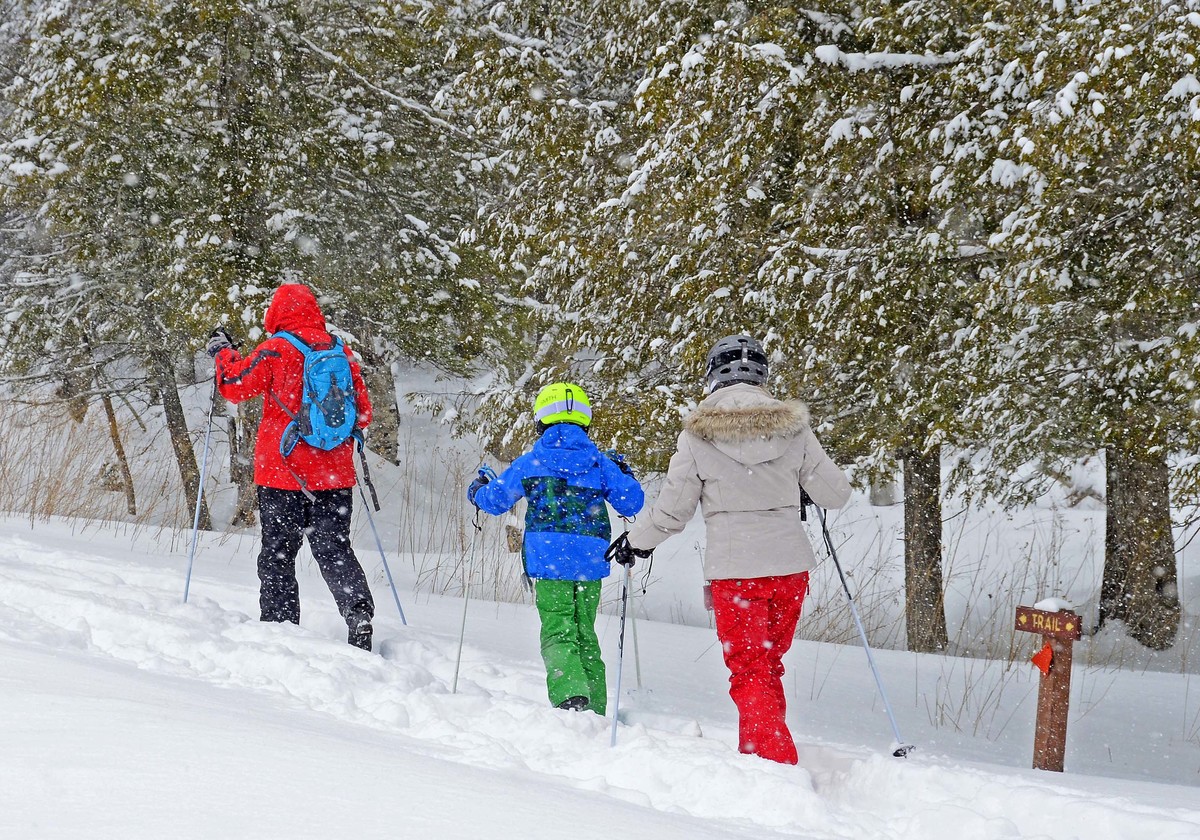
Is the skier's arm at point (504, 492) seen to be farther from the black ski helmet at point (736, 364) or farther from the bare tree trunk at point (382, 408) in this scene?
the bare tree trunk at point (382, 408)

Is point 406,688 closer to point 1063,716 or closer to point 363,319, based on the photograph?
point 1063,716

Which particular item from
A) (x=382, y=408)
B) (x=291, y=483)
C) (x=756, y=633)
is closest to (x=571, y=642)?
(x=756, y=633)

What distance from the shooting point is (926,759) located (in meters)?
3.76

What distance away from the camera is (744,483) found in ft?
12.8

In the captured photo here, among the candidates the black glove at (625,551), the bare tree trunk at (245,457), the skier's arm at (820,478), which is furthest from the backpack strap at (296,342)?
the bare tree trunk at (245,457)

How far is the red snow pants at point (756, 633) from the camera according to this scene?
3850mm

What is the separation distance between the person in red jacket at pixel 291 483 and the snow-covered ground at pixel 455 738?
10.3 inches

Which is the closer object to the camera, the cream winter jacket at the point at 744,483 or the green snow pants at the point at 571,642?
the cream winter jacket at the point at 744,483

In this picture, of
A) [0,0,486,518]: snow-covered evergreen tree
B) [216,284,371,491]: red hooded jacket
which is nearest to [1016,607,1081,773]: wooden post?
[216,284,371,491]: red hooded jacket

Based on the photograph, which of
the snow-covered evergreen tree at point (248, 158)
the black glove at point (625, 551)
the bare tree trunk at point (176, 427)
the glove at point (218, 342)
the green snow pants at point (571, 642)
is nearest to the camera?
the black glove at point (625, 551)

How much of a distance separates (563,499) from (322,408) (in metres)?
1.47

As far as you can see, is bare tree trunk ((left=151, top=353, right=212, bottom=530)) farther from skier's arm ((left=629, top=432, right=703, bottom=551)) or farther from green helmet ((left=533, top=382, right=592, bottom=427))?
skier's arm ((left=629, top=432, right=703, bottom=551))

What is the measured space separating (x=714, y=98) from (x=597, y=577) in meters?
3.18

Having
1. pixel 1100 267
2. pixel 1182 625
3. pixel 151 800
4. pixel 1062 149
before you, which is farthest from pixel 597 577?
pixel 1182 625
